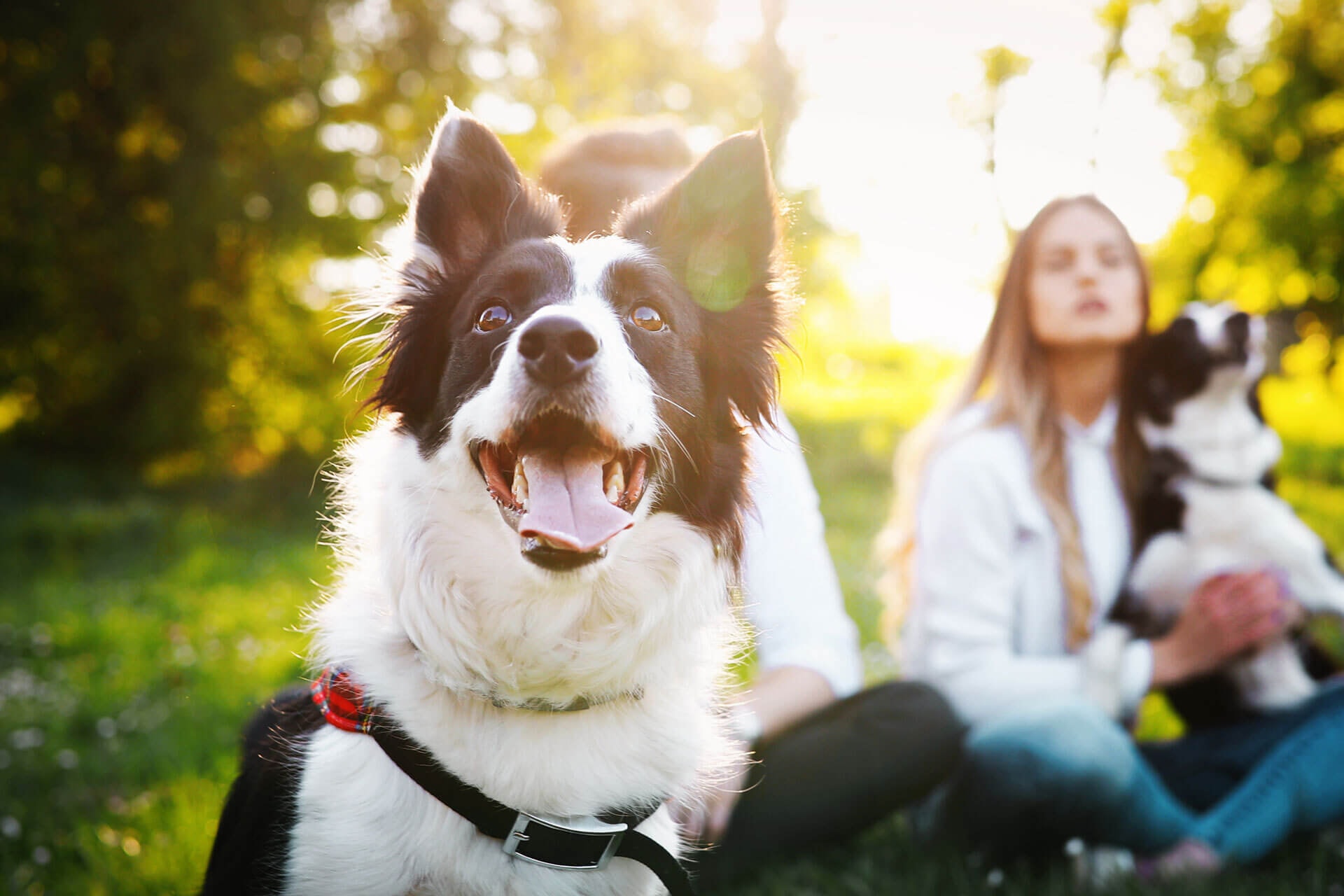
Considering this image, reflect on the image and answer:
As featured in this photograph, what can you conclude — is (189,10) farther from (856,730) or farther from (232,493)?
(856,730)

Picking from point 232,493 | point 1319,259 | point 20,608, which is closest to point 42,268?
point 232,493

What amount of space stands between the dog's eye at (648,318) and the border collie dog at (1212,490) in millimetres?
2388

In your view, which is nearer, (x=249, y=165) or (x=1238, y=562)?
(x=1238, y=562)

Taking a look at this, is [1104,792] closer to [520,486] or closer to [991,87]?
[520,486]

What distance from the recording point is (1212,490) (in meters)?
3.76

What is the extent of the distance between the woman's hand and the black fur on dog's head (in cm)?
78

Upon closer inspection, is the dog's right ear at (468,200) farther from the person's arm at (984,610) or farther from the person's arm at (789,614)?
the person's arm at (984,610)

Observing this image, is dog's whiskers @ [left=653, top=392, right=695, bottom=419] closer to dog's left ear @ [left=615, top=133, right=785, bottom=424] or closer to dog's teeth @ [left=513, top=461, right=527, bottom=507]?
dog's left ear @ [left=615, top=133, right=785, bottom=424]

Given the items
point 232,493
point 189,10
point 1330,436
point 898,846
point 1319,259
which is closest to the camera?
point 898,846

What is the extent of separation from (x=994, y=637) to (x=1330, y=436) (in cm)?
1251

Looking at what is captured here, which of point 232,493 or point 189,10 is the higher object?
point 189,10

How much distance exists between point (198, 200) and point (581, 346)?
32.1 feet

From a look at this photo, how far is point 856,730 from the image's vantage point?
9.53 feet

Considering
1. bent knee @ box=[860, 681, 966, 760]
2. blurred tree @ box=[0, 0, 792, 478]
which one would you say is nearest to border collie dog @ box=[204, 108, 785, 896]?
bent knee @ box=[860, 681, 966, 760]
